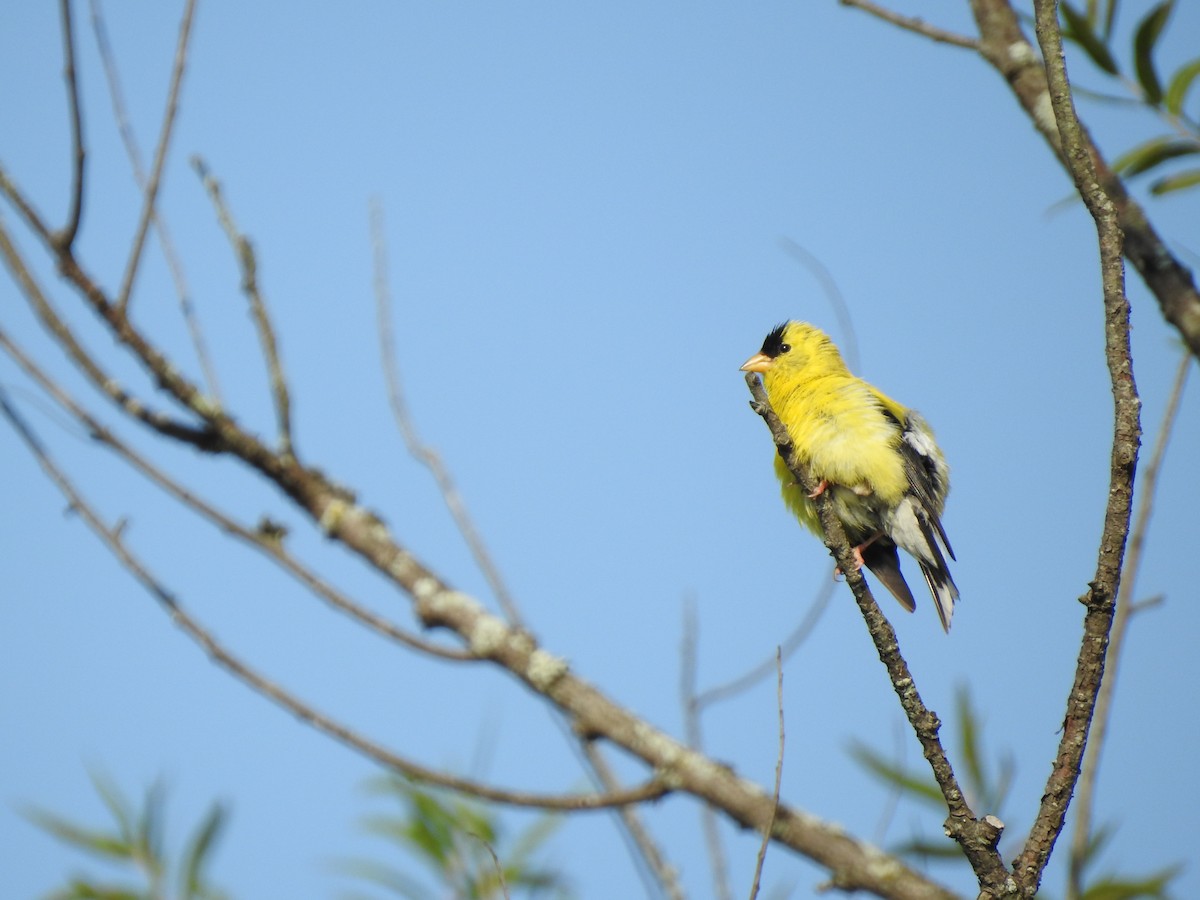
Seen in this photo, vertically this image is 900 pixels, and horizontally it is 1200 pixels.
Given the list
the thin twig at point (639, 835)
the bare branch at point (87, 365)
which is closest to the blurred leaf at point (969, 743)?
the thin twig at point (639, 835)

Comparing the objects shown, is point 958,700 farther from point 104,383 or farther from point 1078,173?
point 104,383

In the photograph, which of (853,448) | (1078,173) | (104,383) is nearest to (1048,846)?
(1078,173)

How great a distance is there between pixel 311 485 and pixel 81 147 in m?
1.17

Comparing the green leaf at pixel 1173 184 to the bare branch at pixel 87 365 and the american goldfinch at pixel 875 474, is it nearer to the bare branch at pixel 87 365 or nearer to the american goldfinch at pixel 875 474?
the american goldfinch at pixel 875 474

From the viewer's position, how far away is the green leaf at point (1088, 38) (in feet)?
11.9

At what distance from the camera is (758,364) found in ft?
15.2

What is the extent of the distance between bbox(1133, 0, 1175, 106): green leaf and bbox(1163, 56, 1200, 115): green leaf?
0.12 ft

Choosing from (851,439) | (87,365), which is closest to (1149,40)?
(851,439)

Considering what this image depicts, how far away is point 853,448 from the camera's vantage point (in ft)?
13.1

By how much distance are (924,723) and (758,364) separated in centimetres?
274

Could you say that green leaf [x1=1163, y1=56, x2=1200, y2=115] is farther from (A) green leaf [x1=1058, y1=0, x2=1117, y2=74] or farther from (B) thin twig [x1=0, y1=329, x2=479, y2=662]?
(B) thin twig [x1=0, y1=329, x2=479, y2=662]

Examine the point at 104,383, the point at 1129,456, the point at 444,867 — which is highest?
the point at 104,383

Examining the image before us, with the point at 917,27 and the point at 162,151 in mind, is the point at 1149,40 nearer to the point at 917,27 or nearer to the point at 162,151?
the point at 917,27

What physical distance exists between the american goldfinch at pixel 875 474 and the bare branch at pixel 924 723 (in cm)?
159
